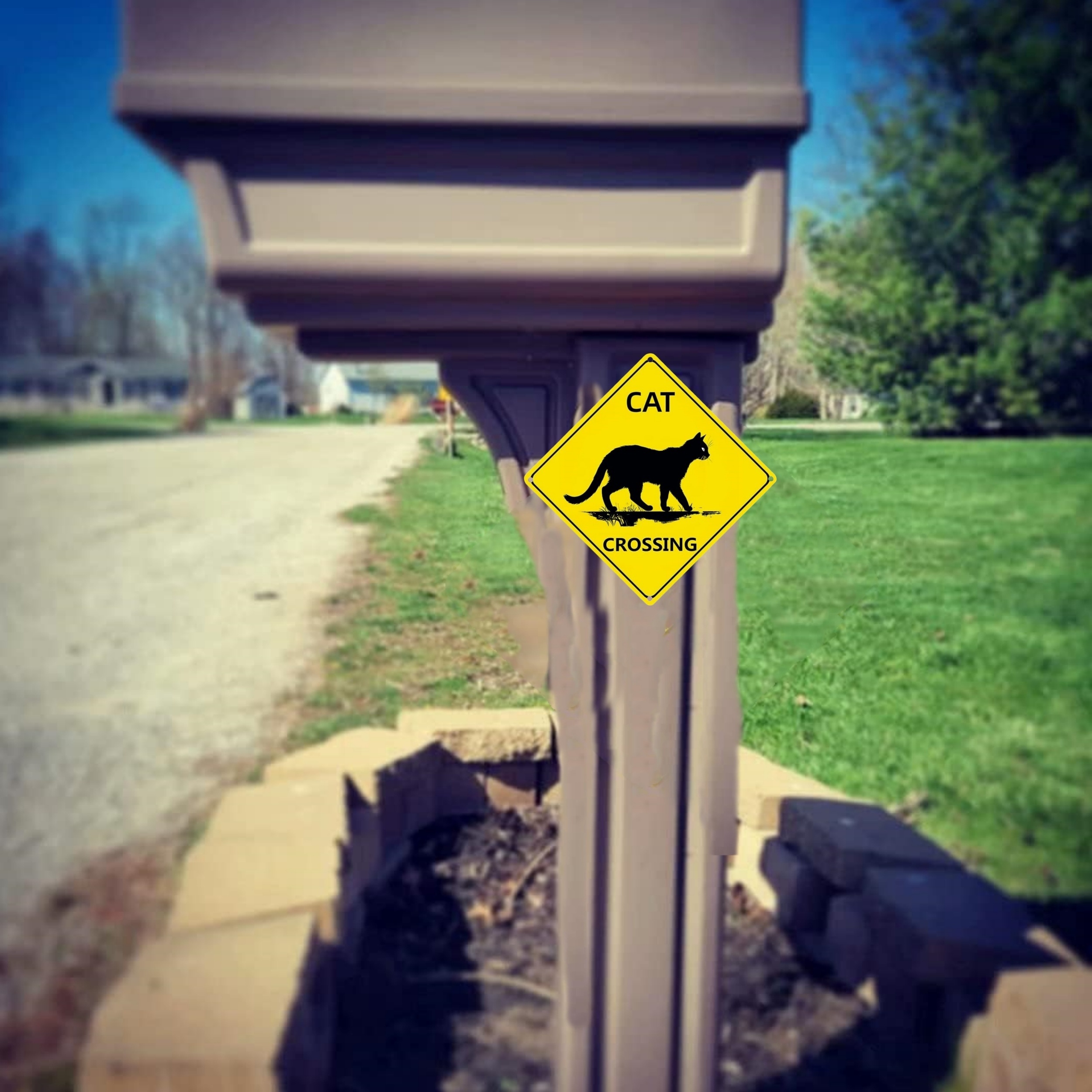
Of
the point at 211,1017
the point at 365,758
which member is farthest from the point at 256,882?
the point at 365,758

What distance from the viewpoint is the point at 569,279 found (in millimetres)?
627

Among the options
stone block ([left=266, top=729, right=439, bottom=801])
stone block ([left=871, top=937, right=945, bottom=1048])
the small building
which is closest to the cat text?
the small building

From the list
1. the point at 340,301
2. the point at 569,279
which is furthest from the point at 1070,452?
the point at 340,301

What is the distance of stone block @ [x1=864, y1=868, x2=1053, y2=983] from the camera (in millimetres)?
1081

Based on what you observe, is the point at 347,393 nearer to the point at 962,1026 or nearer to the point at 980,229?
the point at 980,229

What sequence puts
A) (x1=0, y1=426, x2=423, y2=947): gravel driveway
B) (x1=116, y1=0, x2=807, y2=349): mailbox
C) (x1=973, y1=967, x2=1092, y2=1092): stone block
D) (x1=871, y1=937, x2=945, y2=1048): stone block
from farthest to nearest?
(x1=871, y1=937, x2=945, y2=1048): stone block, (x1=973, y1=967, x2=1092, y2=1092): stone block, (x1=0, y1=426, x2=423, y2=947): gravel driveway, (x1=116, y1=0, x2=807, y2=349): mailbox

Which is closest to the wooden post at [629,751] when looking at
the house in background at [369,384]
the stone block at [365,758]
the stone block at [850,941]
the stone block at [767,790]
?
the house in background at [369,384]

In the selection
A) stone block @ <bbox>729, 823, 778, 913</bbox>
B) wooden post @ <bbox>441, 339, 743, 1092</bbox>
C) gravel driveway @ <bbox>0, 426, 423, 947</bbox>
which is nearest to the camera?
gravel driveway @ <bbox>0, 426, 423, 947</bbox>

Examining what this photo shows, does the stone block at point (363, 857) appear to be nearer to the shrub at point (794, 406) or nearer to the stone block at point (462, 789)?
the stone block at point (462, 789)

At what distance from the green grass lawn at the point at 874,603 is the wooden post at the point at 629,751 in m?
0.19

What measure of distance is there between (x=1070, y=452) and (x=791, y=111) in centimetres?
56

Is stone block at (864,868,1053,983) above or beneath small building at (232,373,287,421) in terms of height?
beneath

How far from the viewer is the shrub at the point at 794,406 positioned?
948mm

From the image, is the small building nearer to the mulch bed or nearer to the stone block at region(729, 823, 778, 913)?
the mulch bed
